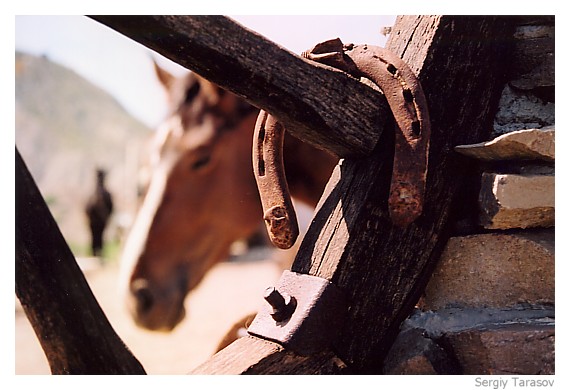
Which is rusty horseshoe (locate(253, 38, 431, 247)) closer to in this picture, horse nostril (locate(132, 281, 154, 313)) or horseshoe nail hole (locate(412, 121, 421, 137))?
horseshoe nail hole (locate(412, 121, 421, 137))

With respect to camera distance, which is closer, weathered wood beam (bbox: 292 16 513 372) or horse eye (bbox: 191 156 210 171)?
weathered wood beam (bbox: 292 16 513 372)

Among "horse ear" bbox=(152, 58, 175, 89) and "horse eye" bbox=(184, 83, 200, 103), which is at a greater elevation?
"horse eye" bbox=(184, 83, 200, 103)

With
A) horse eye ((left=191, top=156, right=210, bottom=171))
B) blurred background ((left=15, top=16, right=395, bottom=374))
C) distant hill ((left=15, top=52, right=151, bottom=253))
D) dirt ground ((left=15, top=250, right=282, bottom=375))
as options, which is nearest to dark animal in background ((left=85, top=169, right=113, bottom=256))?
blurred background ((left=15, top=16, right=395, bottom=374))

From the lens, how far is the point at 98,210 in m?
9.38

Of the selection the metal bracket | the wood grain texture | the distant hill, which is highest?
the metal bracket

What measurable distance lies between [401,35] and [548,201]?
305 mm

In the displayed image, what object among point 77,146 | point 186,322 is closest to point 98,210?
point 186,322

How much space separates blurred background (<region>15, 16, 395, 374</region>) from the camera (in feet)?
3.56

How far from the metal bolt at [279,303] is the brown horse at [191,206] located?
1.57m

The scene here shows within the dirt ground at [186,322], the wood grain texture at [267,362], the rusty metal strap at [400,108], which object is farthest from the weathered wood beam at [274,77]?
the dirt ground at [186,322]

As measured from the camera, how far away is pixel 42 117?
15.7 metres

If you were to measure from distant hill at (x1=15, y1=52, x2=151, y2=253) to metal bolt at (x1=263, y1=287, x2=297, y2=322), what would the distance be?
11191 mm

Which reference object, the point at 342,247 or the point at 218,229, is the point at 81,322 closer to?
the point at 342,247

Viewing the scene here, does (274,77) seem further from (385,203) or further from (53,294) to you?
(53,294)
